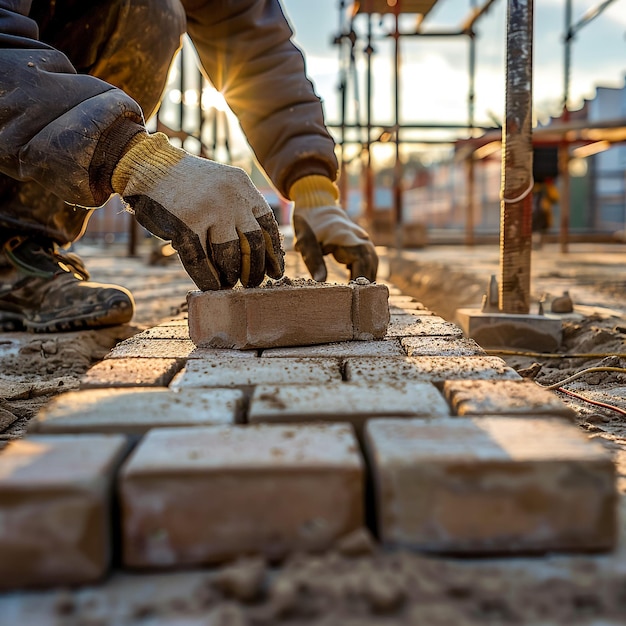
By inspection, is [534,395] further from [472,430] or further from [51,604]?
[51,604]

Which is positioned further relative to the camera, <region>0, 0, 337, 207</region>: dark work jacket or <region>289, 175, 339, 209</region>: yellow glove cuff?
<region>289, 175, 339, 209</region>: yellow glove cuff

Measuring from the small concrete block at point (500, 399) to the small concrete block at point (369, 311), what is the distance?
52 centimetres

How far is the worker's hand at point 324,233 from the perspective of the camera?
2.71 meters

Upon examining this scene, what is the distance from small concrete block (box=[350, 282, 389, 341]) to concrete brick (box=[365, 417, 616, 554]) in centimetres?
92

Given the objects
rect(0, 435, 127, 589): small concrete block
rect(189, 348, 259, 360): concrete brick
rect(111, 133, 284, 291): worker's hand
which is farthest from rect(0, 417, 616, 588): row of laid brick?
rect(111, 133, 284, 291): worker's hand

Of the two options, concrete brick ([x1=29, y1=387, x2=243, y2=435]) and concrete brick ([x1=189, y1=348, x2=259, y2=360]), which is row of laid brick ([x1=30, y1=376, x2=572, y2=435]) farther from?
concrete brick ([x1=189, y1=348, x2=259, y2=360])

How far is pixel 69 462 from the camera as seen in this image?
98 centimetres

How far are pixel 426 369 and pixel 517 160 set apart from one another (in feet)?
4.77

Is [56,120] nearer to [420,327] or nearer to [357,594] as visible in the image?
[420,327]

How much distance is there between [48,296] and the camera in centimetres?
285

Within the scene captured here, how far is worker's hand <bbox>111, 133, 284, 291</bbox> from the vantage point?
182 centimetres

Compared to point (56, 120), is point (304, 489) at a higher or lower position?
lower

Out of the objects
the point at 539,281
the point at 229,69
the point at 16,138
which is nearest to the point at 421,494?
the point at 16,138

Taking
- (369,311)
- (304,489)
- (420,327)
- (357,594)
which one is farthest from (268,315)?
(357,594)
